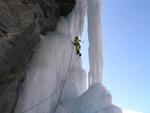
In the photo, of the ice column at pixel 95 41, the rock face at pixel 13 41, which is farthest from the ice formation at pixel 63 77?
the rock face at pixel 13 41

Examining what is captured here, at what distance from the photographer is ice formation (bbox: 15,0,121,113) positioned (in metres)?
7.22

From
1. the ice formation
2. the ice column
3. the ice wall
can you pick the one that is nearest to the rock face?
the ice wall

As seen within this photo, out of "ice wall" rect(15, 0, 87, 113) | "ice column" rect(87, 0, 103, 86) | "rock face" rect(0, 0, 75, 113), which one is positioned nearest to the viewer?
"rock face" rect(0, 0, 75, 113)

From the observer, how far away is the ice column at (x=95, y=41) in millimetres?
12633

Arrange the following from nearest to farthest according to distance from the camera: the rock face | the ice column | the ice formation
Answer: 1. the rock face
2. the ice formation
3. the ice column

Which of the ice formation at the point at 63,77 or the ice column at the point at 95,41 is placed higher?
the ice column at the point at 95,41

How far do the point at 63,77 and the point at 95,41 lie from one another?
15.3 feet

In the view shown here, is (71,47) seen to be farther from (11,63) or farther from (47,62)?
(11,63)

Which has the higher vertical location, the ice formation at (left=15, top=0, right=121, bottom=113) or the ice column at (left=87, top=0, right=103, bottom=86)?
the ice column at (left=87, top=0, right=103, bottom=86)

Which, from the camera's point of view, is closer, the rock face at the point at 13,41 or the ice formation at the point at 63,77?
the rock face at the point at 13,41

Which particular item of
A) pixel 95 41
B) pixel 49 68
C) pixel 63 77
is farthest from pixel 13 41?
pixel 95 41

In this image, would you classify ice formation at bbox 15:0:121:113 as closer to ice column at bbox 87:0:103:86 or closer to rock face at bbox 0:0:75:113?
ice column at bbox 87:0:103:86

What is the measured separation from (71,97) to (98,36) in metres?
3.60

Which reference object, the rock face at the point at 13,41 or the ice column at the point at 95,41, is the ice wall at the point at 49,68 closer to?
the rock face at the point at 13,41
